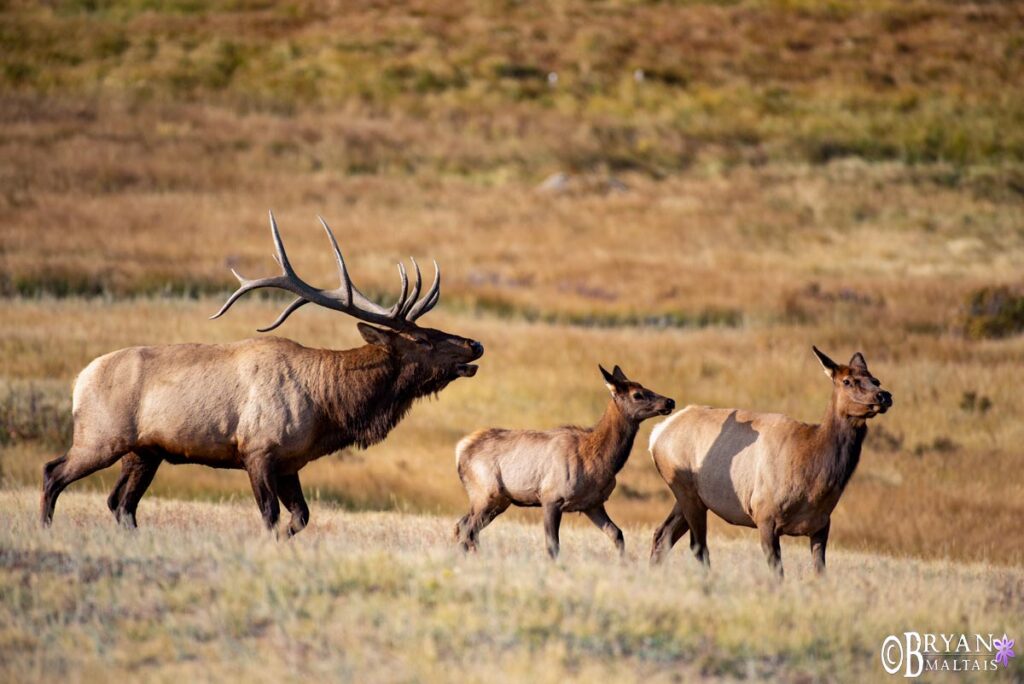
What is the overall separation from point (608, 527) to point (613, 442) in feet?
2.24

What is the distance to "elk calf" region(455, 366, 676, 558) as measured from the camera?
1140cm

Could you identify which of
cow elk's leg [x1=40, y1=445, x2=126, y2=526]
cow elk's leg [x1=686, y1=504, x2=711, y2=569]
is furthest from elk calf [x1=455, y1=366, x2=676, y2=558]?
cow elk's leg [x1=40, y1=445, x2=126, y2=526]

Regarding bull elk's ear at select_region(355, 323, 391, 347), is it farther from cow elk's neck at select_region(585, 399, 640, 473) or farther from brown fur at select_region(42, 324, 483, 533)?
cow elk's neck at select_region(585, 399, 640, 473)

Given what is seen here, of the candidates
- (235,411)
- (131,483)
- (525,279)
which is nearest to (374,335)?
(235,411)

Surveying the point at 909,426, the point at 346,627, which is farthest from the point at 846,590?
the point at 909,426

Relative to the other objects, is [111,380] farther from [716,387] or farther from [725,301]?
[725,301]

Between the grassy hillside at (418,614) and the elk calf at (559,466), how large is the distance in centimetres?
98

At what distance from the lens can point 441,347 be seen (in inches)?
469

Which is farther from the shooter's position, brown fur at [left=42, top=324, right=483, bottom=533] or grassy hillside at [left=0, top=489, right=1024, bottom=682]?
brown fur at [left=42, top=324, right=483, bottom=533]

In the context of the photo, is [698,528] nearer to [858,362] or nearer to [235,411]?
[858,362]

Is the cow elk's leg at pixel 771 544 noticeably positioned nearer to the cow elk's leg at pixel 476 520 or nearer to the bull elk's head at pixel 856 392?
the bull elk's head at pixel 856 392

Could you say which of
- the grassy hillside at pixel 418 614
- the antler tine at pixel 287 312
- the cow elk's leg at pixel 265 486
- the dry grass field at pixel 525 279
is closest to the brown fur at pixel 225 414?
the cow elk's leg at pixel 265 486

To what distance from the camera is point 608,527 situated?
11484 millimetres

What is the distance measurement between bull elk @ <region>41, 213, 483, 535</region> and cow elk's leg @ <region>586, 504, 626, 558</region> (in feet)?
5.00
